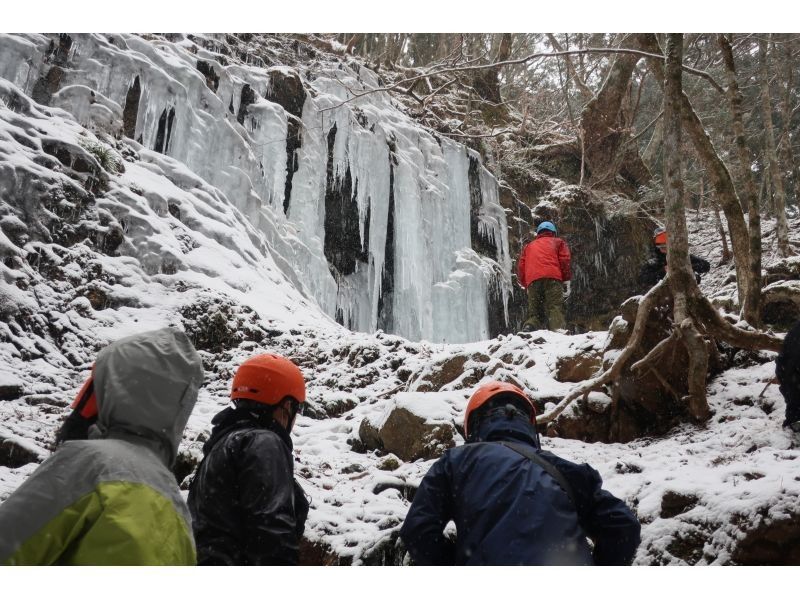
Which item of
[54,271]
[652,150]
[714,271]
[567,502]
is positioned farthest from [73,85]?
[652,150]

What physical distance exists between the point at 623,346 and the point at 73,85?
15.4 ft

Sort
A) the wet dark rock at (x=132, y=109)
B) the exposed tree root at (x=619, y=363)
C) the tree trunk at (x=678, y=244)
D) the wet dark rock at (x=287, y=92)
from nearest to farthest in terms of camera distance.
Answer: the tree trunk at (x=678, y=244)
the exposed tree root at (x=619, y=363)
the wet dark rock at (x=132, y=109)
the wet dark rock at (x=287, y=92)

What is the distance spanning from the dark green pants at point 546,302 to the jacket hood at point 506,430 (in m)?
3.24

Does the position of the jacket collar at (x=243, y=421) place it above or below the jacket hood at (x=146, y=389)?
below

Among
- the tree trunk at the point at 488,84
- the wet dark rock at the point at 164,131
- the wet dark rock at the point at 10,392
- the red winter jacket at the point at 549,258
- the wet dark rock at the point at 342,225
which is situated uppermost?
the tree trunk at the point at 488,84

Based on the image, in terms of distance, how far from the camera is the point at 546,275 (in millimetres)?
4480

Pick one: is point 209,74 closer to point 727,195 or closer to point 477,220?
point 477,220

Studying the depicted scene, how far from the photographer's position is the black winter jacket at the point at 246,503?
1.13 metres

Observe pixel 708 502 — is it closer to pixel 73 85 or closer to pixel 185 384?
pixel 185 384

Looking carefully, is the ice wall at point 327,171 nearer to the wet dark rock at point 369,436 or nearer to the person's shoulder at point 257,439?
the wet dark rock at point 369,436

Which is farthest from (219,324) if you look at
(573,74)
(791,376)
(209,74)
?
(573,74)

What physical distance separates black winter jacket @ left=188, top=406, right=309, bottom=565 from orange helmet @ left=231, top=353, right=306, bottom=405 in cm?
11

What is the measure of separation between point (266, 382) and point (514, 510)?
658 millimetres

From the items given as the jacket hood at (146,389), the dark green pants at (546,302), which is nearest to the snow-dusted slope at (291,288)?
the dark green pants at (546,302)
